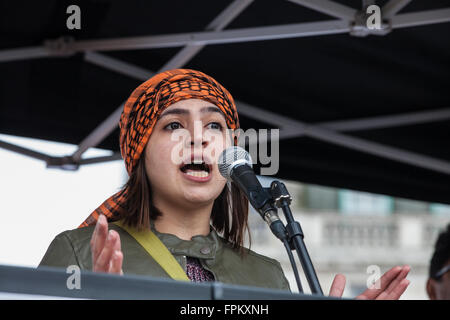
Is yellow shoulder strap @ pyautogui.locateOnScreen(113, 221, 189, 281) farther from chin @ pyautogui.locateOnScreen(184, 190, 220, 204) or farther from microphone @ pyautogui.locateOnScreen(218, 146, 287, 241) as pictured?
microphone @ pyautogui.locateOnScreen(218, 146, 287, 241)

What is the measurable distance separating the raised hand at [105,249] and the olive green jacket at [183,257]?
1.52 ft

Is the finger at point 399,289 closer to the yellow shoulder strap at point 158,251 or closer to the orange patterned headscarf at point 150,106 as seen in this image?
the yellow shoulder strap at point 158,251

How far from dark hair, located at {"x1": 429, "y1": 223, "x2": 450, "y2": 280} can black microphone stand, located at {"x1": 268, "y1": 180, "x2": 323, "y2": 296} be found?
225 cm

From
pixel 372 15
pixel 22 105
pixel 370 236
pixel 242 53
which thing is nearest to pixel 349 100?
pixel 242 53

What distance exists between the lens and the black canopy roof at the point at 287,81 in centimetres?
366

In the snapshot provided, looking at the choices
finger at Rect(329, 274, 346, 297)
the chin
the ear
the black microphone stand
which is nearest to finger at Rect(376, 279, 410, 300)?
finger at Rect(329, 274, 346, 297)

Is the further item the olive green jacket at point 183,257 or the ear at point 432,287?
the ear at point 432,287

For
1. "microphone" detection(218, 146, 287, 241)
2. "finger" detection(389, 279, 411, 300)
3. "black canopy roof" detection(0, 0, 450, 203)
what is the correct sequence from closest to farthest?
1. "microphone" detection(218, 146, 287, 241)
2. "finger" detection(389, 279, 411, 300)
3. "black canopy roof" detection(0, 0, 450, 203)

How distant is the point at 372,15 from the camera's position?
312cm

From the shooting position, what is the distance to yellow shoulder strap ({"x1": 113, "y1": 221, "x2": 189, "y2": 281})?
1978 millimetres

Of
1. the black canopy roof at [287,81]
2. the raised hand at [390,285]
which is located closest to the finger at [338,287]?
the raised hand at [390,285]

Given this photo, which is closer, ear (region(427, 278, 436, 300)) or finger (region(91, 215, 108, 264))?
finger (region(91, 215, 108, 264))

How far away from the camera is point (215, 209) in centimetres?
240

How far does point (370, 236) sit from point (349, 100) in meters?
28.0
